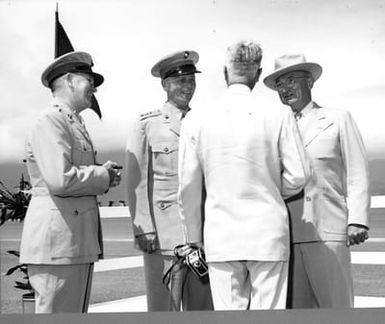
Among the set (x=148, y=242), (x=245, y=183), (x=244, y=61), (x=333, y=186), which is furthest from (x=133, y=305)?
(x=244, y=61)

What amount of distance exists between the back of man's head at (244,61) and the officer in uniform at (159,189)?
57cm

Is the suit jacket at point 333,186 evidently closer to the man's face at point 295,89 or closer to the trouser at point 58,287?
the man's face at point 295,89

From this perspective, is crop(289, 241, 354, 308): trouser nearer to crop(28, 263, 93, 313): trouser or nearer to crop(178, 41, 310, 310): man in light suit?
crop(178, 41, 310, 310): man in light suit

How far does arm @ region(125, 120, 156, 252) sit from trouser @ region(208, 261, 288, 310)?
54 centimetres

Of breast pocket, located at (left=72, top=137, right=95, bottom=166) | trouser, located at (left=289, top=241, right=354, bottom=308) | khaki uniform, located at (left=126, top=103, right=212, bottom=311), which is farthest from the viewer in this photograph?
khaki uniform, located at (left=126, top=103, right=212, bottom=311)

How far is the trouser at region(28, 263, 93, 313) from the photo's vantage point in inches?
86.9

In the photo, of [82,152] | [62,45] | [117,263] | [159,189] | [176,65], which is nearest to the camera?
[82,152]

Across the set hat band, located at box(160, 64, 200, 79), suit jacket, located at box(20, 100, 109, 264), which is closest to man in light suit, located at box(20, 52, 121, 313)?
suit jacket, located at box(20, 100, 109, 264)

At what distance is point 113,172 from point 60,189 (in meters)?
0.21

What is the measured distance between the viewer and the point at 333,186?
2.51m

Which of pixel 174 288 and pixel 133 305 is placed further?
pixel 133 305

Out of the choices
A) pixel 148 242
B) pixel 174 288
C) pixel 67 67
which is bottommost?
pixel 174 288

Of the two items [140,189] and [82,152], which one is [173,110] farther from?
[82,152]

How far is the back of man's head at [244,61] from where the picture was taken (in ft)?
6.84
